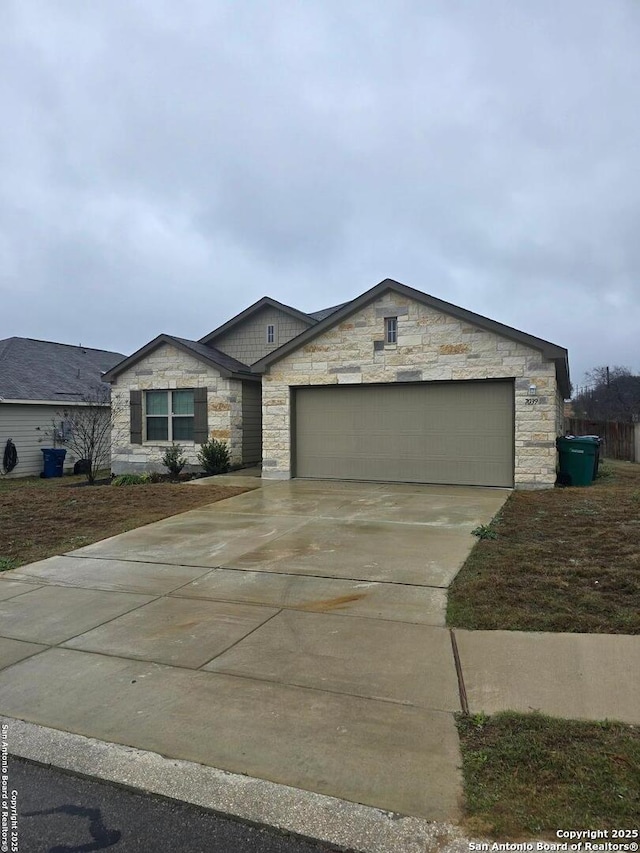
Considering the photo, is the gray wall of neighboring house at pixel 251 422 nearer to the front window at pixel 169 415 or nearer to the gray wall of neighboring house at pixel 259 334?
the front window at pixel 169 415

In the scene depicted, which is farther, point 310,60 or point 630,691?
point 310,60

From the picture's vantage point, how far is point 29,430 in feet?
62.7

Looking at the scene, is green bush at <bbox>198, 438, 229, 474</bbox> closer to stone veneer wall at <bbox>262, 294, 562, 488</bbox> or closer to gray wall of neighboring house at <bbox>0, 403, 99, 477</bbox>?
stone veneer wall at <bbox>262, 294, 562, 488</bbox>

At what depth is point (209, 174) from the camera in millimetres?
19484

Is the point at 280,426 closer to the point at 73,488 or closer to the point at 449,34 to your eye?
the point at 73,488

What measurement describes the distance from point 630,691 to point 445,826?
181 cm

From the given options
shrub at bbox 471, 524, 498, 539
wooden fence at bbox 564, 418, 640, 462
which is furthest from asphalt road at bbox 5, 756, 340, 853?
wooden fence at bbox 564, 418, 640, 462

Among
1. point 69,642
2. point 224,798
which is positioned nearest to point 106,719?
point 224,798

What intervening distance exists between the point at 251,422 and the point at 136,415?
3.39 meters

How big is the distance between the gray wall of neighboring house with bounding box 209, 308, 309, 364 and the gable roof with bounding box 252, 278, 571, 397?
4489 millimetres

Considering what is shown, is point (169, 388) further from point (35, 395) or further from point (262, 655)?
point (262, 655)

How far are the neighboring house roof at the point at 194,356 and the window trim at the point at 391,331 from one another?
13.6 ft

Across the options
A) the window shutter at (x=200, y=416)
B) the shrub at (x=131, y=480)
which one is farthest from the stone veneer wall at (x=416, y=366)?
the shrub at (x=131, y=480)

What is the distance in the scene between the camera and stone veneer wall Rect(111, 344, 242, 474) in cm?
1678
